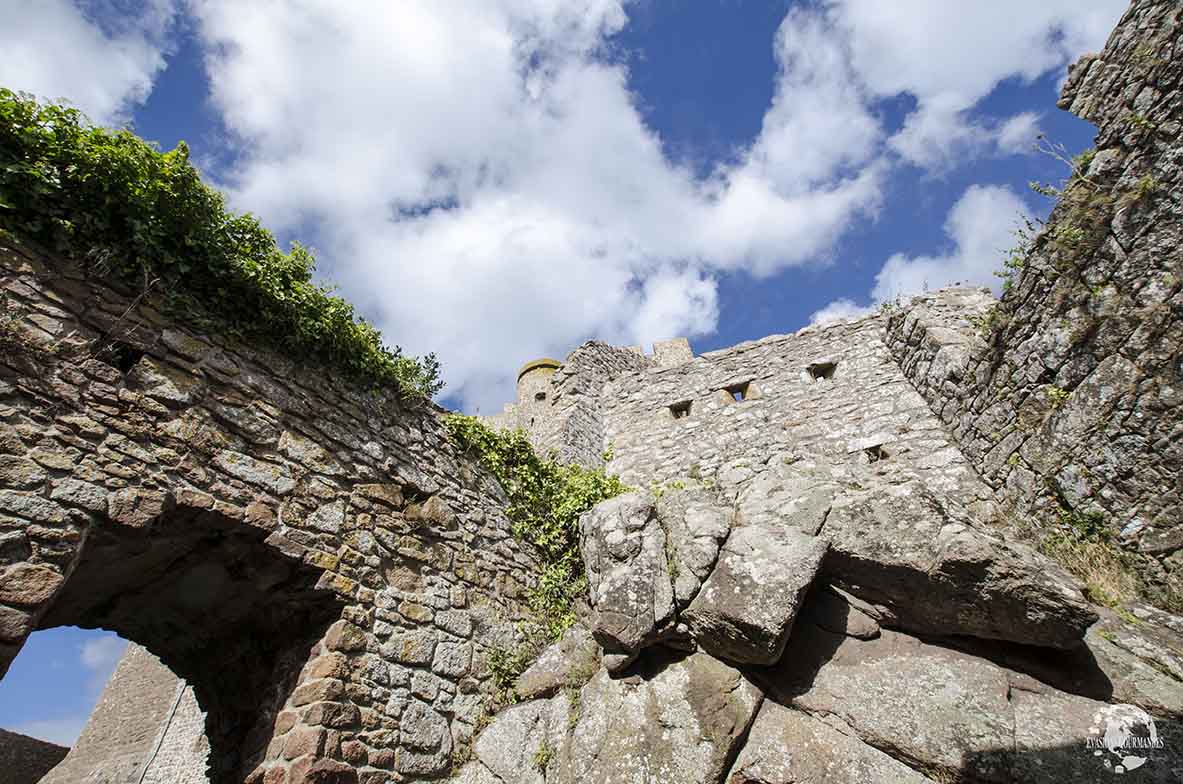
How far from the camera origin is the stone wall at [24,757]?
11.0 metres

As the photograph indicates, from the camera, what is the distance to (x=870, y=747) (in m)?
4.65

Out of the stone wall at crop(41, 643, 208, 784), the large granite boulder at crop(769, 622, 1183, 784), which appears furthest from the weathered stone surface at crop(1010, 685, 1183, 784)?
the stone wall at crop(41, 643, 208, 784)

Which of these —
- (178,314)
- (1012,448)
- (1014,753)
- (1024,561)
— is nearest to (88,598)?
(178,314)

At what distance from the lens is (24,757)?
11383 millimetres

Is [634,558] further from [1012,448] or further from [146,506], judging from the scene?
[1012,448]

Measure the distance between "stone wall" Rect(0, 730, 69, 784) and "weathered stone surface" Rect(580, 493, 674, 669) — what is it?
12.4 meters

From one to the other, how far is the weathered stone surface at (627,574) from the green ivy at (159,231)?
2977mm

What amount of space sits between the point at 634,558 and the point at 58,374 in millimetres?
4681

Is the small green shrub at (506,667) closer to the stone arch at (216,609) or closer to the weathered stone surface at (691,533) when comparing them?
the stone arch at (216,609)

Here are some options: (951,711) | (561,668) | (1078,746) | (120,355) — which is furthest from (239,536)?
(1078,746)

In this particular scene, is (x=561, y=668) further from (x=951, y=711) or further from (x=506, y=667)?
(x=951, y=711)

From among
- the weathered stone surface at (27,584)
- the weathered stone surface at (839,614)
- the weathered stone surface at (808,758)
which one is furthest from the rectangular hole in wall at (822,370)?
the weathered stone surface at (27,584)

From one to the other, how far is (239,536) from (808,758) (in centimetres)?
474

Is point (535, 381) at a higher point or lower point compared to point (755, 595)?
higher
